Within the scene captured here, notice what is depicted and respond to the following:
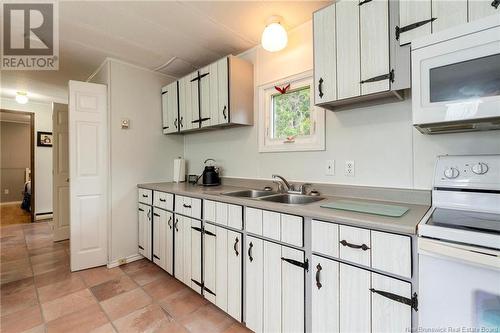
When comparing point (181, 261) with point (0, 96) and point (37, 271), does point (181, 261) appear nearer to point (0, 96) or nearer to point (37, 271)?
point (37, 271)

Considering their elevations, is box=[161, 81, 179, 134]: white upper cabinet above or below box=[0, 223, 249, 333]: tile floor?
above

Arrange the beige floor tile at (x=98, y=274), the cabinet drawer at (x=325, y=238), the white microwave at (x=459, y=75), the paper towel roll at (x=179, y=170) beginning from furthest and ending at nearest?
the paper towel roll at (x=179, y=170), the beige floor tile at (x=98, y=274), the cabinet drawer at (x=325, y=238), the white microwave at (x=459, y=75)

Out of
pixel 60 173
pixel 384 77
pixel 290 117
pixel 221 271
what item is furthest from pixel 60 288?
pixel 384 77

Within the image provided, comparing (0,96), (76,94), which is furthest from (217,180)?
(0,96)

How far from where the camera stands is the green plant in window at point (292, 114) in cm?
208

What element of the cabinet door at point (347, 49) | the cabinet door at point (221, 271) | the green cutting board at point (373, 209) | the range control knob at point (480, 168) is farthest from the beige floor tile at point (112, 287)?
the range control knob at point (480, 168)

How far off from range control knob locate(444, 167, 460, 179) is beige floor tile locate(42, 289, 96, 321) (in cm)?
263

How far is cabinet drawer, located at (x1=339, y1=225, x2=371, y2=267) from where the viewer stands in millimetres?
1089

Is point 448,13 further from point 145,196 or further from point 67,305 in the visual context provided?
point 67,305

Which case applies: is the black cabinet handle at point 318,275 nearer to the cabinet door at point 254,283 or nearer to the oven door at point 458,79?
the cabinet door at point 254,283

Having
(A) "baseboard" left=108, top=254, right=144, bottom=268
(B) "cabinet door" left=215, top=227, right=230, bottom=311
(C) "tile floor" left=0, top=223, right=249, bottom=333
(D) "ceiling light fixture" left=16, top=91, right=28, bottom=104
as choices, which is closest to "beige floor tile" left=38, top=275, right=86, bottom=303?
(C) "tile floor" left=0, top=223, right=249, bottom=333

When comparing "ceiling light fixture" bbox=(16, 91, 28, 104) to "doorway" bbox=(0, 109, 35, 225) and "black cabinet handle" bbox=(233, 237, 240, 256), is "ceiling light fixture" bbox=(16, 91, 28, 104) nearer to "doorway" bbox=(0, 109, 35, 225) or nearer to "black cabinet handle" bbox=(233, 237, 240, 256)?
"doorway" bbox=(0, 109, 35, 225)

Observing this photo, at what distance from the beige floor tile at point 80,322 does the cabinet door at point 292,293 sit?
131cm

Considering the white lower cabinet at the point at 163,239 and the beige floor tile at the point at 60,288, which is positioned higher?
the white lower cabinet at the point at 163,239
